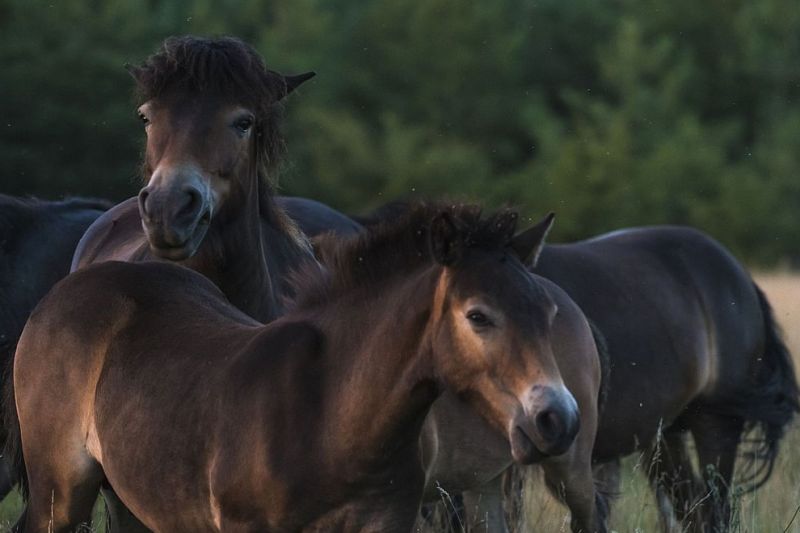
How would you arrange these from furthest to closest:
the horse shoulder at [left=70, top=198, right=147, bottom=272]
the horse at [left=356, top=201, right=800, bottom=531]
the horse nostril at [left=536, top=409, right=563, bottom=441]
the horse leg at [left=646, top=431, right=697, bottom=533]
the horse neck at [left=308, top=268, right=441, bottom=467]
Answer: the horse leg at [left=646, top=431, right=697, bottom=533]
the horse at [left=356, top=201, right=800, bottom=531]
the horse shoulder at [left=70, top=198, right=147, bottom=272]
the horse neck at [left=308, top=268, right=441, bottom=467]
the horse nostril at [left=536, top=409, right=563, bottom=441]

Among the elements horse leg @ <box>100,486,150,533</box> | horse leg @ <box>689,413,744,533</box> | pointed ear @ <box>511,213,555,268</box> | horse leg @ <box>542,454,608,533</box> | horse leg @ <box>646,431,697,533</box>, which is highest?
pointed ear @ <box>511,213,555,268</box>

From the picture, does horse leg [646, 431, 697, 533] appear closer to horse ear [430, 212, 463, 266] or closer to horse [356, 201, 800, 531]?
horse [356, 201, 800, 531]

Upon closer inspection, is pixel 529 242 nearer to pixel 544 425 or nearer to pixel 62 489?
pixel 544 425

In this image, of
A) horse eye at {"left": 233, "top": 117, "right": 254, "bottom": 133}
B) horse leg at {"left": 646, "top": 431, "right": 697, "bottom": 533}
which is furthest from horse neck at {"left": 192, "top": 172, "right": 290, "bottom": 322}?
horse leg at {"left": 646, "top": 431, "right": 697, "bottom": 533}

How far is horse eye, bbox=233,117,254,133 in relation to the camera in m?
6.05

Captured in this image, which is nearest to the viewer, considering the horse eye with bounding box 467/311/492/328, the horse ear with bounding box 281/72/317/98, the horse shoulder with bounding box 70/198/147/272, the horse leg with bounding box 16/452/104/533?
the horse eye with bounding box 467/311/492/328

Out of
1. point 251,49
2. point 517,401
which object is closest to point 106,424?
point 517,401

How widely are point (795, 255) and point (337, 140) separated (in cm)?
1256

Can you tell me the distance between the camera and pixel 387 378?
4.30 m

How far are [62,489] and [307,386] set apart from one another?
3.56ft

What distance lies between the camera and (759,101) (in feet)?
142

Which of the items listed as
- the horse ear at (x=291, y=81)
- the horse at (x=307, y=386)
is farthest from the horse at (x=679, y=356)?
the horse at (x=307, y=386)

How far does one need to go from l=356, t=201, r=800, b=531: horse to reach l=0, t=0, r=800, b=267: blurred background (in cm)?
2621

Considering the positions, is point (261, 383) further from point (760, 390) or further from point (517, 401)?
point (760, 390)
